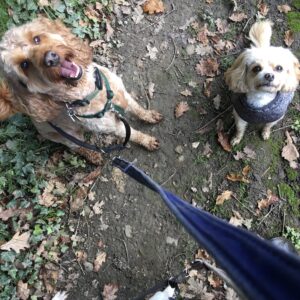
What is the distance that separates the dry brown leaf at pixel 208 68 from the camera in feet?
16.7

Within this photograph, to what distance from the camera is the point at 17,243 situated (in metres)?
4.50

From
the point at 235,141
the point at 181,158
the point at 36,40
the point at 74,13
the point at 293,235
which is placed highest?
the point at 36,40

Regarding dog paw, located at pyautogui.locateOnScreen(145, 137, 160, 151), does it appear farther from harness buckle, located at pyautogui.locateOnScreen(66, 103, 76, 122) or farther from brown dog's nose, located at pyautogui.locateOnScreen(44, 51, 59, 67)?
brown dog's nose, located at pyautogui.locateOnScreen(44, 51, 59, 67)

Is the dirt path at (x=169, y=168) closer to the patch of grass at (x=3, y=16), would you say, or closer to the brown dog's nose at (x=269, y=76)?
the brown dog's nose at (x=269, y=76)

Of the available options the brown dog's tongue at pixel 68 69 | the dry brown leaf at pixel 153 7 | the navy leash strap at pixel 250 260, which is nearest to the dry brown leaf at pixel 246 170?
the brown dog's tongue at pixel 68 69

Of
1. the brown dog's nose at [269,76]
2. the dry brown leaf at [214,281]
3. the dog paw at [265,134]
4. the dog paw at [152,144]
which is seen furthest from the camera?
the dog paw at [152,144]

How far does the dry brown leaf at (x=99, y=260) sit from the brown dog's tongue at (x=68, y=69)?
227 centimetres

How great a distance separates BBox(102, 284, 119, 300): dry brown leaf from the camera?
4.42m

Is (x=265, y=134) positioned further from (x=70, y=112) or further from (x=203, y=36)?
(x=70, y=112)

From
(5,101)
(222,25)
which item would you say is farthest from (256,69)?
(5,101)

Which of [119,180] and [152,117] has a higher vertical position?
[152,117]

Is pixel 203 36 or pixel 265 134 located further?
pixel 203 36

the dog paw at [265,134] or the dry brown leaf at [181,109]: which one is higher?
the dry brown leaf at [181,109]

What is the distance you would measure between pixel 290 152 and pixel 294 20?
73.5 inches
